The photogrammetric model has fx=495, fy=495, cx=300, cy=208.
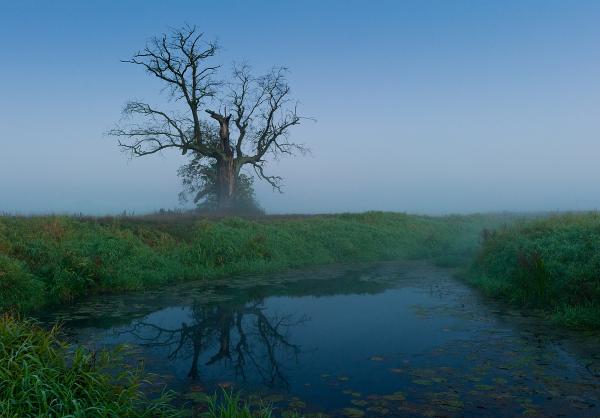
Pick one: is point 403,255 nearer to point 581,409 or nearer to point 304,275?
point 304,275

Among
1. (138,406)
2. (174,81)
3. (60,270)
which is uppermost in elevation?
(174,81)

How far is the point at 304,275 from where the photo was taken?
18.8m

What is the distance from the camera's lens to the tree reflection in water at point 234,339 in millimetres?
8516

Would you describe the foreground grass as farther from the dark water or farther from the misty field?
the dark water

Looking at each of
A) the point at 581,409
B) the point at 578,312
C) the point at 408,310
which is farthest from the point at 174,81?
the point at 581,409

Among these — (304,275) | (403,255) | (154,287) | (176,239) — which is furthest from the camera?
(403,255)

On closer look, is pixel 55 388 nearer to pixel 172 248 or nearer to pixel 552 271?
pixel 552 271

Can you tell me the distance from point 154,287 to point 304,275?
5.65 meters

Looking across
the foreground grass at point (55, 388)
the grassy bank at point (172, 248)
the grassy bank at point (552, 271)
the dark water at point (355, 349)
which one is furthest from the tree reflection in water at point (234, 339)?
the grassy bank at point (552, 271)

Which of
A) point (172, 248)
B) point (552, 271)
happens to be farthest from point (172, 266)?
point (552, 271)

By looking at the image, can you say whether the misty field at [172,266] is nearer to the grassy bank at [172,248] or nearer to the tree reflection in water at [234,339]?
the grassy bank at [172,248]

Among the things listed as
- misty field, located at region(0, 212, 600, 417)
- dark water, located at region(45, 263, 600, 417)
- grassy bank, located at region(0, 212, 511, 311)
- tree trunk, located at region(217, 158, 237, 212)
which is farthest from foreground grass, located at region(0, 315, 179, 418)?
tree trunk, located at region(217, 158, 237, 212)

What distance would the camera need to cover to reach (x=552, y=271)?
12461mm

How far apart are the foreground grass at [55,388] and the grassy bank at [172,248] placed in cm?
537
